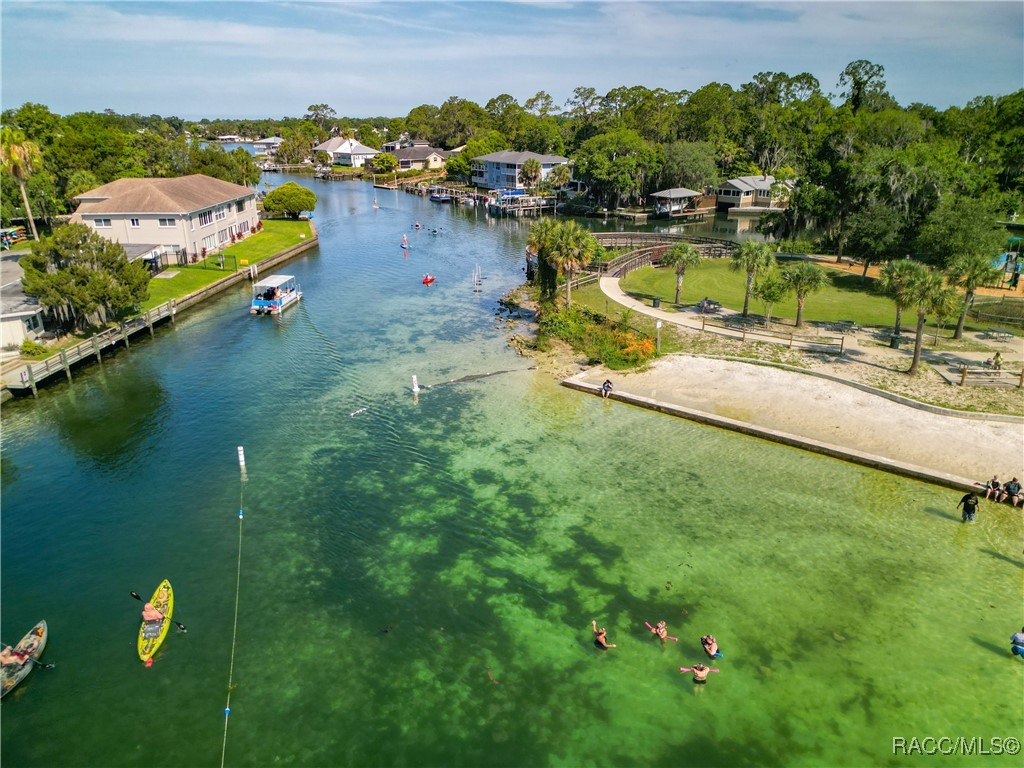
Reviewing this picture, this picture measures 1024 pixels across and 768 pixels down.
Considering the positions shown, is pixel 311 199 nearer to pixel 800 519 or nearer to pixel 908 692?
pixel 800 519

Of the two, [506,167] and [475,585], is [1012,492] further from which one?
[506,167]

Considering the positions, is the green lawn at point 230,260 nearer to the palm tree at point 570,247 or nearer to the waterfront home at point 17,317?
the waterfront home at point 17,317

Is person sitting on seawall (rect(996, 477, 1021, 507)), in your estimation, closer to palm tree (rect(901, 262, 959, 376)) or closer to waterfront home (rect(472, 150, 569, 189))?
palm tree (rect(901, 262, 959, 376))

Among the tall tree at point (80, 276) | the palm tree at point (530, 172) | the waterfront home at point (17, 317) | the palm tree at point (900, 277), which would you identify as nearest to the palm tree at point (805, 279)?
the palm tree at point (900, 277)

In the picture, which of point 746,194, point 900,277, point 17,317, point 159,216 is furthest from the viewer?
point 746,194

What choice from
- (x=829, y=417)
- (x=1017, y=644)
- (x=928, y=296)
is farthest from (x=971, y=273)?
(x=1017, y=644)

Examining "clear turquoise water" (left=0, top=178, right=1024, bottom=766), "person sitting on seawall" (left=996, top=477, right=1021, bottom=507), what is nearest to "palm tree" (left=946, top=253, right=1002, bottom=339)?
"person sitting on seawall" (left=996, top=477, right=1021, bottom=507)

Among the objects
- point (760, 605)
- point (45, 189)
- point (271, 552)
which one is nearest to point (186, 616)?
point (271, 552)
